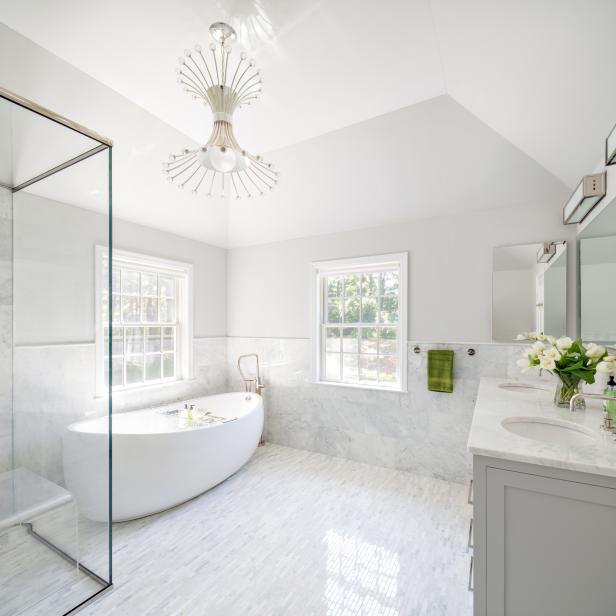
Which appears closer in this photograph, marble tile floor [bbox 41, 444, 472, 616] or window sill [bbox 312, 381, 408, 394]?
marble tile floor [bbox 41, 444, 472, 616]

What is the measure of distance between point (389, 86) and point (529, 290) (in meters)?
1.87

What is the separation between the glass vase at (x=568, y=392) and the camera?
5.74 ft

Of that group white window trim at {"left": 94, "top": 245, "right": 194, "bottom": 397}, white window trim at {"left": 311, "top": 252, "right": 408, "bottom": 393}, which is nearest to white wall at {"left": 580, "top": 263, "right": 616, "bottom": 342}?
white window trim at {"left": 311, "top": 252, "right": 408, "bottom": 393}

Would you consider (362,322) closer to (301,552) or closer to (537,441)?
(301,552)

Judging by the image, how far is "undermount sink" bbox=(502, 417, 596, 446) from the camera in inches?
58.8

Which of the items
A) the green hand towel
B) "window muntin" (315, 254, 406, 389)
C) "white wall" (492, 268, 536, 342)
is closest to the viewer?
"white wall" (492, 268, 536, 342)

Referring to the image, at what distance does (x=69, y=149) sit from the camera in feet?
5.90

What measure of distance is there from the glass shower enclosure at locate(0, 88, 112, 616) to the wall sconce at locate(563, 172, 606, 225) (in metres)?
2.62

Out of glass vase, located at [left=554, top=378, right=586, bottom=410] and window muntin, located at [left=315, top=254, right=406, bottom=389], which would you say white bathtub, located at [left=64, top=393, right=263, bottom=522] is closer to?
window muntin, located at [left=315, top=254, right=406, bottom=389]

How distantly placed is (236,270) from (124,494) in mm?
2689

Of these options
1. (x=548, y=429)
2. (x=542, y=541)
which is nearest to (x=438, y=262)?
(x=548, y=429)

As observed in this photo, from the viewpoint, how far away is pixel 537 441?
128 centimetres

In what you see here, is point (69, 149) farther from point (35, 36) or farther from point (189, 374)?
point (189, 374)

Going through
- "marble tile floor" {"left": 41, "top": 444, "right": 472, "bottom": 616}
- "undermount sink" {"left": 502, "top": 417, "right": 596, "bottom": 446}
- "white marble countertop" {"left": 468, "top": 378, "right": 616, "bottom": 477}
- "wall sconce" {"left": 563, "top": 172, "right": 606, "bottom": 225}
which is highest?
"wall sconce" {"left": 563, "top": 172, "right": 606, "bottom": 225}
